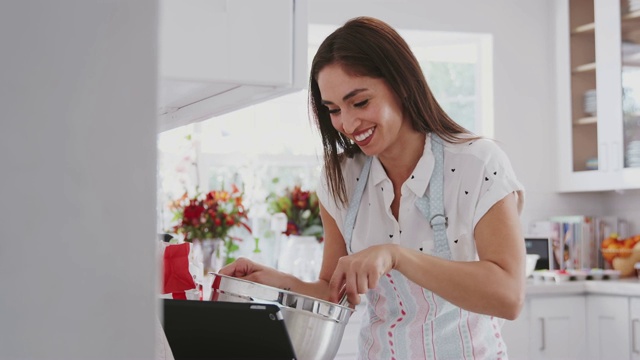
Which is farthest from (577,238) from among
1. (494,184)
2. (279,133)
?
(494,184)

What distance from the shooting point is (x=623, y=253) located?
4082mm

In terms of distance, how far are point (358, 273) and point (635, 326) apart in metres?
2.64

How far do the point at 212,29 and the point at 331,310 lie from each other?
421 mm

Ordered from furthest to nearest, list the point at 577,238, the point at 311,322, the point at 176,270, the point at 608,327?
1. the point at 577,238
2. the point at 608,327
3. the point at 176,270
4. the point at 311,322

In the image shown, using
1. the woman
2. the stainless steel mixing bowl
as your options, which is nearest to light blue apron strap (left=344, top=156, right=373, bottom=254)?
the woman

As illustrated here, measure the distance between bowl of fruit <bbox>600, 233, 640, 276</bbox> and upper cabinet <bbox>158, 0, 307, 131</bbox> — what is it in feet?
11.0

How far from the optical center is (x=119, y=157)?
1.50ft

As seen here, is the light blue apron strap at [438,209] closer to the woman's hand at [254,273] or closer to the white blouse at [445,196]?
the white blouse at [445,196]

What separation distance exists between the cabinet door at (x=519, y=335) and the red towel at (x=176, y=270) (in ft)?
8.24

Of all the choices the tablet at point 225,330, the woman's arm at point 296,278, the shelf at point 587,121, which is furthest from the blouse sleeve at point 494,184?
the shelf at point 587,121

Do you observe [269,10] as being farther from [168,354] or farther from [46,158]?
[46,158]

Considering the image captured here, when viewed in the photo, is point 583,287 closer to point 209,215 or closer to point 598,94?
point 598,94

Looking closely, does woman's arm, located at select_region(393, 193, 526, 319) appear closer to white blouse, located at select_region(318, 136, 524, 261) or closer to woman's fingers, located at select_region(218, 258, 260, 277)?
white blouse, located at select_region(318, 136, 524, 261)

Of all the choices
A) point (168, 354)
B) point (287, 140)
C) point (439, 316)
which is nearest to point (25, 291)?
point (168, 354)
